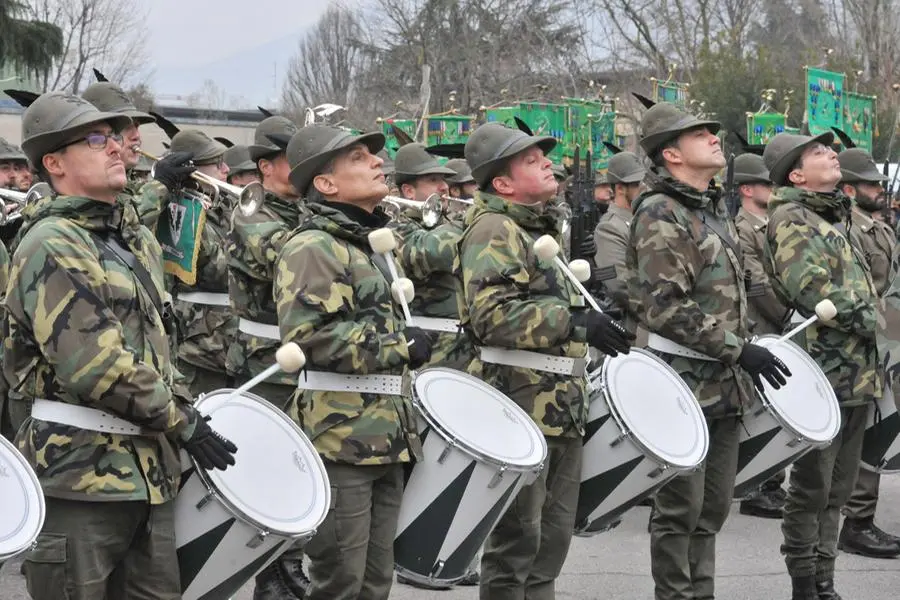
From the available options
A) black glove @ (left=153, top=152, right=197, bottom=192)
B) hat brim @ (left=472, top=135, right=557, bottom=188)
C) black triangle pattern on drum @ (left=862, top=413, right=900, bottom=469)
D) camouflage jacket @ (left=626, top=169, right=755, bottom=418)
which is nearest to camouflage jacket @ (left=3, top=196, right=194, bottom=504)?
hat brim @ (left=472, top=135, right=557, bottom=188)

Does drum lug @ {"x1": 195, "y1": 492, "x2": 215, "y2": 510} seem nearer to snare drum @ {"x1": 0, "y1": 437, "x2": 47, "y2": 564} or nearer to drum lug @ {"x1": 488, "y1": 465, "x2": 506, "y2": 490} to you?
snare drum @ {"x1": 0, "y1": 437, "x2": 47, "y2": 564}

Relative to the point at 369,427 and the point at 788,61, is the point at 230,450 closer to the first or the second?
the point at 369,427

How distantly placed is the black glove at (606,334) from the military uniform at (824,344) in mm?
1757

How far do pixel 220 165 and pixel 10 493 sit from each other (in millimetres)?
5065

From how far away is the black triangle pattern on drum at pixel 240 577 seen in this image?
4438 millimetres

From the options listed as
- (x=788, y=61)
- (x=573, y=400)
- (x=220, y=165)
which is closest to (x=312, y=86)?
(x=788, y=61)

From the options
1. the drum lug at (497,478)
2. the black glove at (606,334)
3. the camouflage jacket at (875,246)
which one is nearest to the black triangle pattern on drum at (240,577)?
the drum lug at (497,478)

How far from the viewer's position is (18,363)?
4273mm

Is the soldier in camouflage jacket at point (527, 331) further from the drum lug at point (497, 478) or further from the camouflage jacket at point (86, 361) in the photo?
the camouflage jacket at point (86, 361)

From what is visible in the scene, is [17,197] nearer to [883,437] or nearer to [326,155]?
[326,155]

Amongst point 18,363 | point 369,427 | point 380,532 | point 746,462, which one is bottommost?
point 746,462

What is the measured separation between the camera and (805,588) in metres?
6.86

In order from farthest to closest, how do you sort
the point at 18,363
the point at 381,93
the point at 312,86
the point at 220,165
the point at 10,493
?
the point at 312,86 → the point at 381,93 → the point at 220,165 → the point at 18,363 → the point at 10,493

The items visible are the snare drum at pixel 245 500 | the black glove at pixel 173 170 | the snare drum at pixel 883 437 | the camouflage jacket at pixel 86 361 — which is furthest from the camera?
the snare drum at pixel 883 437
